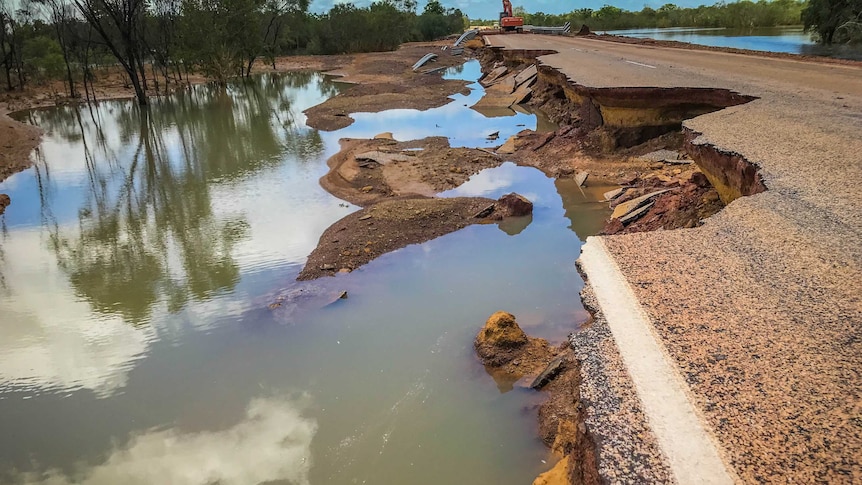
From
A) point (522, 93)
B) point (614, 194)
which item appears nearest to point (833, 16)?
point (522, 93)

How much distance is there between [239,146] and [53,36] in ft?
105

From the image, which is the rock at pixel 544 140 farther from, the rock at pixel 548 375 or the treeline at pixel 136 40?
the treeline at pixel 136 40

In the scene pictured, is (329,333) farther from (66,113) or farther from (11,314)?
(66,113)

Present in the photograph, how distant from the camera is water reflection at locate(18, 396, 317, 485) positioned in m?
3.80

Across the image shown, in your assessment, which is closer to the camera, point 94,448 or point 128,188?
point 94,448

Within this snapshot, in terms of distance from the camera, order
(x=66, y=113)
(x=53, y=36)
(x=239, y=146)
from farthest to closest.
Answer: (x=53, y=36) → (x=66, y=113) → (x=239, y=146)

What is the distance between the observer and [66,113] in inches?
887

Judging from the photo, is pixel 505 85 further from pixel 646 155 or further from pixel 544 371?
pixel 544 371

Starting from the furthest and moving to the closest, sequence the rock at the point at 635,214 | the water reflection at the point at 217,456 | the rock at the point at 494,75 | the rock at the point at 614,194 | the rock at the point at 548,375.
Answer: the rock at the point at 494,75 < the rock at the point at 614,194 < the rock at the point at 635,214 < the rock at the point at 548,375 < the water reflection at the point at 217,456

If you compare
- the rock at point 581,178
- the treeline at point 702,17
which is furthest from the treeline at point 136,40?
the treeline at point 702,17

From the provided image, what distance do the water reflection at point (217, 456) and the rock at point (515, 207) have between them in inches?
194

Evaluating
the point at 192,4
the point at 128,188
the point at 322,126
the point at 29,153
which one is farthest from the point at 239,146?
the point at 192,4

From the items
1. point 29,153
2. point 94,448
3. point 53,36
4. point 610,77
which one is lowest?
point 94,448

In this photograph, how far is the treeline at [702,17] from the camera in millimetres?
43250
